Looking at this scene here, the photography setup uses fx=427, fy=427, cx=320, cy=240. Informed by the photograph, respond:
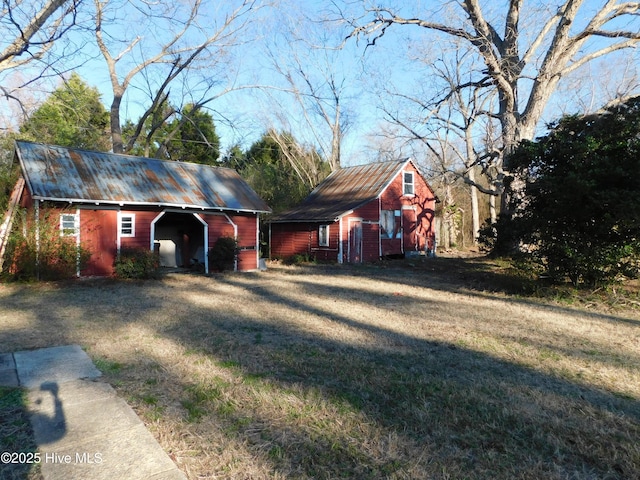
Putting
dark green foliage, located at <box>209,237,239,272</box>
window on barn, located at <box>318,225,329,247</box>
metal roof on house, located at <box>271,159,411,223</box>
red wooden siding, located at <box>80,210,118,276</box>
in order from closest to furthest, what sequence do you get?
red wooden siding, located at <box>80,210,118,276</box>
dark green foliage, located at <box>209,237,239,272</box>
window on barn, located at <box>318,225,329,247</box>
metal roof on house, located at <box>271,159,411,223</box>

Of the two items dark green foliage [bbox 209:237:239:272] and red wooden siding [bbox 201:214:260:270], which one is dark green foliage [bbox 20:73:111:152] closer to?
red wooden siding [bbox 201:214:260:270]

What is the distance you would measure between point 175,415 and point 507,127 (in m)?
18.3

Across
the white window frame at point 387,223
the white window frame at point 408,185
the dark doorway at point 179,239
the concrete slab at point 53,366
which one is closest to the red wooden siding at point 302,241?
the white window frame at point 387,223

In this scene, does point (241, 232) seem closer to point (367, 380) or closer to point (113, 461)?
point (367, 380)

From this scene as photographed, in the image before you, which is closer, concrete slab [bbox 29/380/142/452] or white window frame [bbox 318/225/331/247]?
concrete slab [bbox 29/380/142/452]

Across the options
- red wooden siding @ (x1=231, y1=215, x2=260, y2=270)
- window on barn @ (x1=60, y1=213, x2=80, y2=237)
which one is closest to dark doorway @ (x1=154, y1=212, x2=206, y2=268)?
red wooden siding @ (x1=231, y1=215, x2=260, y2=270)

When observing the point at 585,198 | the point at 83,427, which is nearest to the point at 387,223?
the point at 585,198

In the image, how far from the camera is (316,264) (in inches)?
870

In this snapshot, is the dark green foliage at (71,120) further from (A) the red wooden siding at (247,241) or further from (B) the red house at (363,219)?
(B) the red house at (363,219)

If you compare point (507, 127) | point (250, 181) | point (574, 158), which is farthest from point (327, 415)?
point (250, 181)

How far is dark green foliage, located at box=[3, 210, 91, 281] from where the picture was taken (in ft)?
42.7

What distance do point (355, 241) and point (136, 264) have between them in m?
11.7

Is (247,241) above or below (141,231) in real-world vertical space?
below

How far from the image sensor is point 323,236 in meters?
23.2
